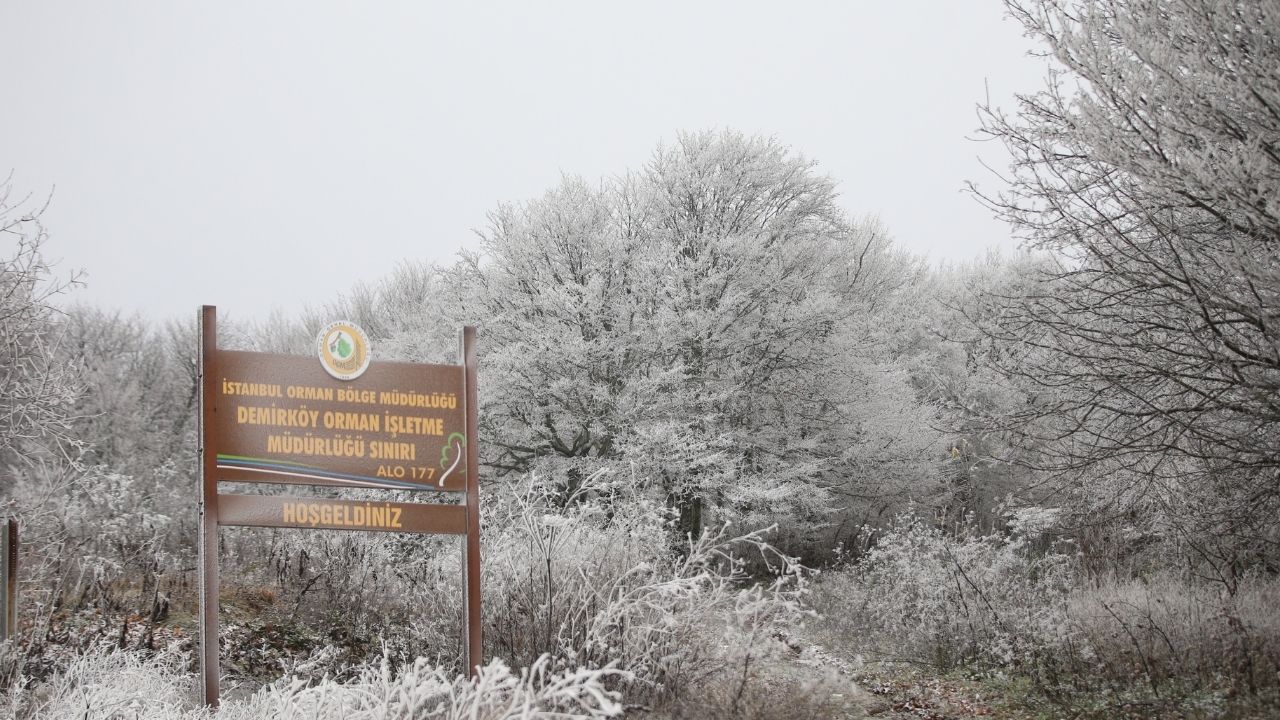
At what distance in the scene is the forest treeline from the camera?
637 centimetres

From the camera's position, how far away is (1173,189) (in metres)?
5.96

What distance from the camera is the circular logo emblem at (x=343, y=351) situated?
22.2 feet

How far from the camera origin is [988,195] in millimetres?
7895

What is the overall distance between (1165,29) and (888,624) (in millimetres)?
6760

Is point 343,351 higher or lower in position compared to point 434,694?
higher

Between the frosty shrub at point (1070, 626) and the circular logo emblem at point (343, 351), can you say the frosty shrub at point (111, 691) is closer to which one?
the circular logo emblem at point (343, 351)

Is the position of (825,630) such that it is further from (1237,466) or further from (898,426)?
(898,426)

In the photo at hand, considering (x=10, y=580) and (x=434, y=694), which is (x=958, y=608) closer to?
(x=434, y=694)

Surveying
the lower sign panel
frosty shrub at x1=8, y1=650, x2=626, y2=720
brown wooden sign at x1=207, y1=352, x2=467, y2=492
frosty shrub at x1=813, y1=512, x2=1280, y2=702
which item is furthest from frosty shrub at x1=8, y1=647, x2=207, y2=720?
frosty shrub at x1=813, y1=512, x2=1280, y2=702

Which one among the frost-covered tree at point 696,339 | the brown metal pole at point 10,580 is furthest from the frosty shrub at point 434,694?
the frost-covered tree at point 696,339

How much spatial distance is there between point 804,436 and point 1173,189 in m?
15.5

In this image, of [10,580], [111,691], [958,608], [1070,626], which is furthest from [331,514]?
[1070,626]

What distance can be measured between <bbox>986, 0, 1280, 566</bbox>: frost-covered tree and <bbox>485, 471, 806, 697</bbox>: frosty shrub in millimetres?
2525

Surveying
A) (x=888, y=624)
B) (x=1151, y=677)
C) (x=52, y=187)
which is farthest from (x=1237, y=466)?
(x=52, y=187)
